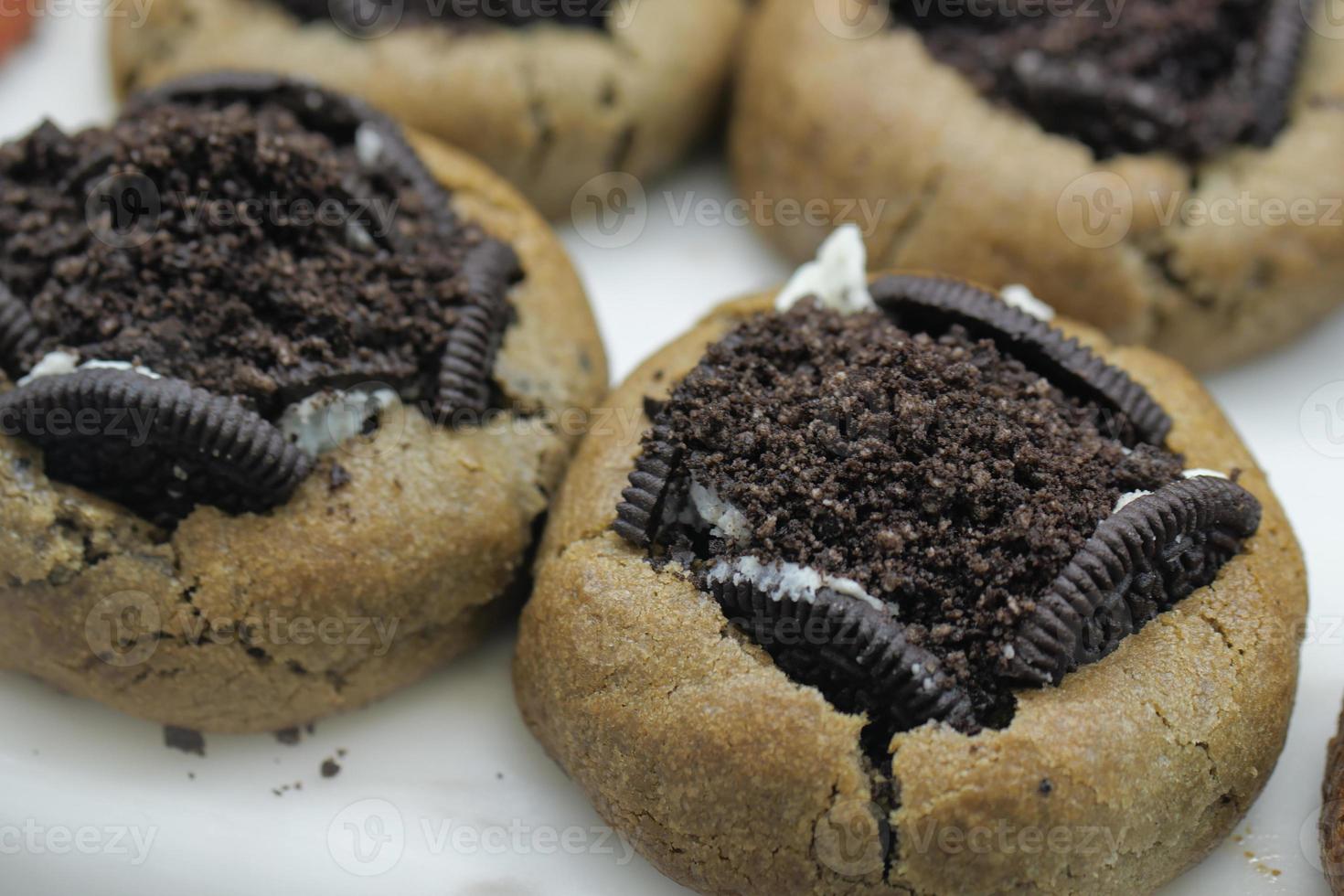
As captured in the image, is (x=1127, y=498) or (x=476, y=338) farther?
(x=476, y=338)

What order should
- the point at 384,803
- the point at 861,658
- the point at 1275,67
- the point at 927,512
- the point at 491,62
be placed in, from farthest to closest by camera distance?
the point at 491,62, the point at 1275,67, the point at 384,803, the point at 927,512, the point at 861,658

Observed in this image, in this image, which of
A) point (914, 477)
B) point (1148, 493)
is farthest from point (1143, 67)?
point (914, 477)

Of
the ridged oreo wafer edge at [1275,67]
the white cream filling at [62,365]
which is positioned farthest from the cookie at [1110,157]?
the white cream filling at [62,365]

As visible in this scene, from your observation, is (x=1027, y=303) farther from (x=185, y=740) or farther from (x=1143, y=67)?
(x=185, y=740)

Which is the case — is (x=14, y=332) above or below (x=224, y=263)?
below

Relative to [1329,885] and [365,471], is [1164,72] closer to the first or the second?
[1329,885]

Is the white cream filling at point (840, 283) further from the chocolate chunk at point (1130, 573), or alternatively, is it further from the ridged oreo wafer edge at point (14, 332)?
the ridged oreo wafer edge at point (14, 332)

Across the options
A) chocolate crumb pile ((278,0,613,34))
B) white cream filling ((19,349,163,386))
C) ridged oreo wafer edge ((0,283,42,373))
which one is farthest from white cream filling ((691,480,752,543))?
chocolate crumb pile ((278,0,613,34))

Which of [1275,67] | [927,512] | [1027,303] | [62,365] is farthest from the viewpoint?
[1275,67]

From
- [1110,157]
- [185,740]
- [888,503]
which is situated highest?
[1110,157]
